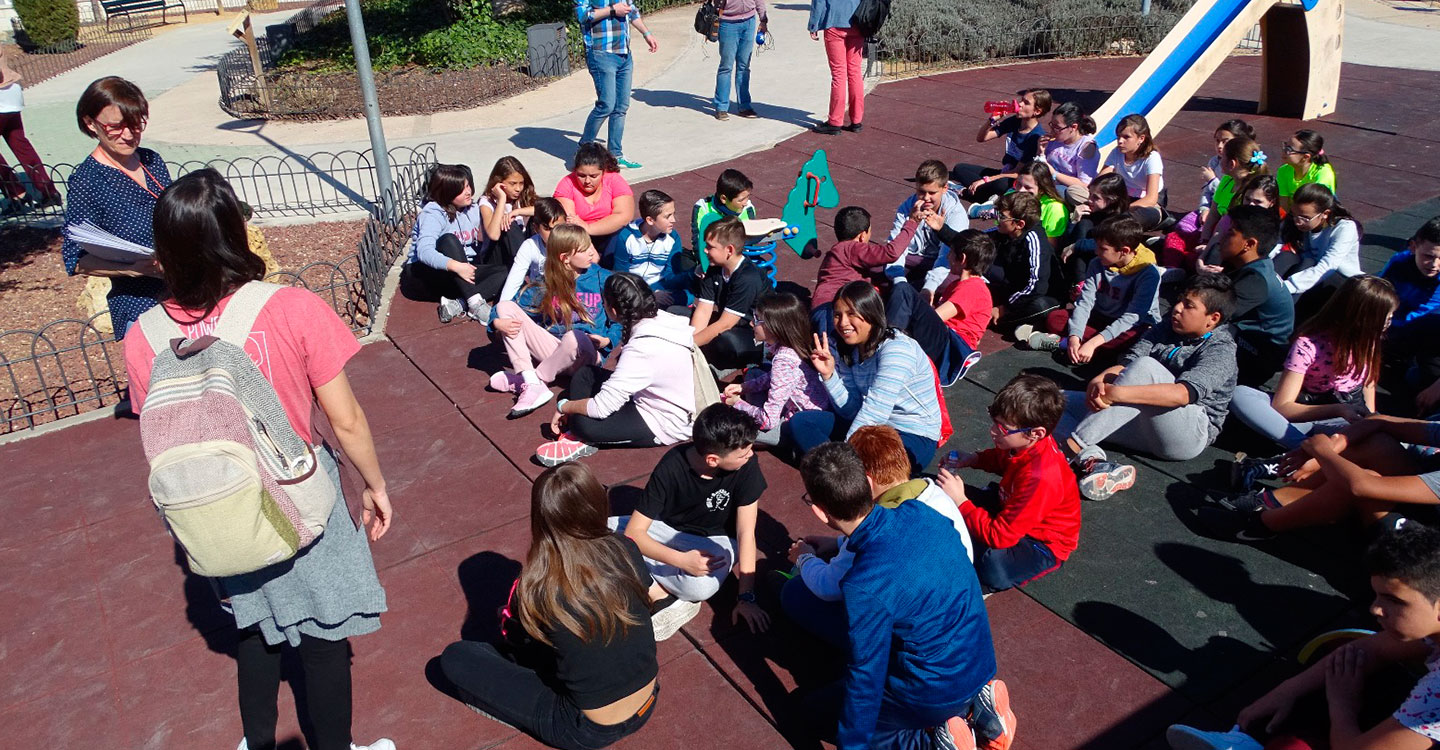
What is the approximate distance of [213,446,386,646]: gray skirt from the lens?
3041 mm

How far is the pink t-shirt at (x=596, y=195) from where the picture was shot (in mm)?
7621

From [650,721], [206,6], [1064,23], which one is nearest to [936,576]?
[650,721]

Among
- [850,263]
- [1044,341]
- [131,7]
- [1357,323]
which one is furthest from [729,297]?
[131,7]

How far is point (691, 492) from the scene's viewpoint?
412cm

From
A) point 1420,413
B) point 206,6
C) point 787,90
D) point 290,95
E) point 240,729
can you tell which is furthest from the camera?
point 206,6

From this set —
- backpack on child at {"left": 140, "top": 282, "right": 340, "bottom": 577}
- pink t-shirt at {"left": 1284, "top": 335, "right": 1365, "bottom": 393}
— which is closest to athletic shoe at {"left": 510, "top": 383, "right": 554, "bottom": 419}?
backpack on child at {"left": 140, "top": 282, "right": 340, "bottom": 577}

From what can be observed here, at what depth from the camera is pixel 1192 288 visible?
5148mm

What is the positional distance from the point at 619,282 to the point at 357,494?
2.24m

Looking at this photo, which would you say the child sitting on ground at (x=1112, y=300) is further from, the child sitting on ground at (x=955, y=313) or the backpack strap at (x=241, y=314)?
the backpack strap at (x=241, y=314)

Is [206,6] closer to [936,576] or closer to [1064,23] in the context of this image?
[1064,23]

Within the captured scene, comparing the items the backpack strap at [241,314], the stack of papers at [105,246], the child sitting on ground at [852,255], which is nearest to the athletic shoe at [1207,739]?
the backpack strap at [241,314]

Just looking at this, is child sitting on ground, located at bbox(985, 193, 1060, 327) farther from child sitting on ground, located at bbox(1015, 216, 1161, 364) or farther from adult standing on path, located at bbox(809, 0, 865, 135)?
adult standing on path, located at bbox(809, 0, 865, 135)

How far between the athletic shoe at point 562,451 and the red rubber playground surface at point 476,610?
0.38 feet

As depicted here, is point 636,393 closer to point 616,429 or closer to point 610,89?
point 616,429
